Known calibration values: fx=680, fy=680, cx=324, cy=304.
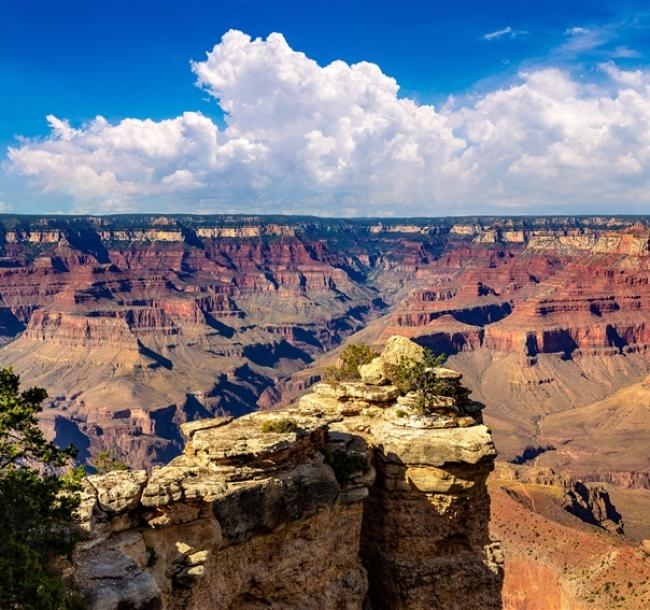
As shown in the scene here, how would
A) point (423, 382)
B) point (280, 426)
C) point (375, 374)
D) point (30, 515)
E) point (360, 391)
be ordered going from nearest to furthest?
point (30, 515), point (280, 426), point (423, 382), point (360, 391), point (375, 374)

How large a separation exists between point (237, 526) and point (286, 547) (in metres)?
3.34

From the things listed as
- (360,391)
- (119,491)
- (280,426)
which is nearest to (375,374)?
(360,391)

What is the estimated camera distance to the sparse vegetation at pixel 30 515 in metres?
19.0

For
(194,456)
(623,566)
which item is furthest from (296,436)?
(623,566)

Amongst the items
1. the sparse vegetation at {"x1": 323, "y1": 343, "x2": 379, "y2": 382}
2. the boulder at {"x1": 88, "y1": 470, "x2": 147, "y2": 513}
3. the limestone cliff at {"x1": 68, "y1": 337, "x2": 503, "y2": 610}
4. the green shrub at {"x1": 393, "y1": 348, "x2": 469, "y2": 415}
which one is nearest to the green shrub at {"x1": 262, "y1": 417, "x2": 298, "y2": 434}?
the limestone cliff at {"x1": 68, "y1": 337, "x2": 503, "y2": 610}

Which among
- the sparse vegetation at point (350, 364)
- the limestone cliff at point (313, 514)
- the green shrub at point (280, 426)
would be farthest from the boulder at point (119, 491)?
the sparse vegetation at point (350, 364)

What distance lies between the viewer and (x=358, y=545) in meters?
32.2

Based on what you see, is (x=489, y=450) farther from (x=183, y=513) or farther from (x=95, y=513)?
(x=95, y=513)

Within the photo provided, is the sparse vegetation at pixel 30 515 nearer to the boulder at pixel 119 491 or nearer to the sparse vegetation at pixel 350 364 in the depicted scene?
the boulder at pixel 119 491

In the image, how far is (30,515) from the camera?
71.2 feet

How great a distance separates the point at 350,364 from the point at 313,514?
16.9 meters

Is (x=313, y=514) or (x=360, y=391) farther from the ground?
(x=360, y=391)

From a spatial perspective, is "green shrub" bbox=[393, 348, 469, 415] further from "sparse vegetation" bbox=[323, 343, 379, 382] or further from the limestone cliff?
"sparse vegetation" bbox=[323, 343, 379, 382]

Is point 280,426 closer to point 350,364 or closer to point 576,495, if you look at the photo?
point 350,364
